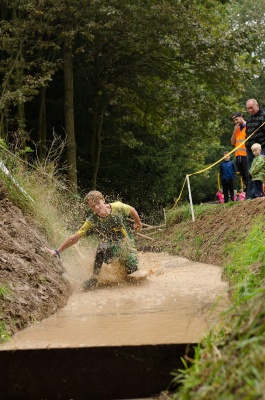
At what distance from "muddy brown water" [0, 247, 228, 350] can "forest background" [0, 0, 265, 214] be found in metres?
7.94

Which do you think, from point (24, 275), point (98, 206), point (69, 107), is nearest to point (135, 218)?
point (98, 206)

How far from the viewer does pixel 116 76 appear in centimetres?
2428

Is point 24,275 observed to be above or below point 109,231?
above

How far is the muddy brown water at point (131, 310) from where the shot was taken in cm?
503

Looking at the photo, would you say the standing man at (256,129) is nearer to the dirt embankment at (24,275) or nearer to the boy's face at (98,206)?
the boy's face at (98,206)

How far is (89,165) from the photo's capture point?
85.1ft

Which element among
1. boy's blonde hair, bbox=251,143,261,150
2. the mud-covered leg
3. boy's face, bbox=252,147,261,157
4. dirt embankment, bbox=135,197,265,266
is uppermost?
boy's blonde hair, bbox=251,143,261,150

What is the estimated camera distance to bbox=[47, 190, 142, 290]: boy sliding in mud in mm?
9298

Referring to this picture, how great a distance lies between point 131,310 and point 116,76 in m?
18.3

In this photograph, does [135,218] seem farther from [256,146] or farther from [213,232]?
[256,146]

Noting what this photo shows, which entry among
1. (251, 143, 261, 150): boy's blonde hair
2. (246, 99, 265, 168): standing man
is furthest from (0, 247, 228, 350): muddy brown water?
(246, 99, 265, 168): standing man

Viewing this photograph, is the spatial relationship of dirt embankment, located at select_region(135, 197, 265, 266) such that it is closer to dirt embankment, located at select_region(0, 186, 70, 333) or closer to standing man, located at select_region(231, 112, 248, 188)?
standing man, located at select_region(231, 112, 248, 188)

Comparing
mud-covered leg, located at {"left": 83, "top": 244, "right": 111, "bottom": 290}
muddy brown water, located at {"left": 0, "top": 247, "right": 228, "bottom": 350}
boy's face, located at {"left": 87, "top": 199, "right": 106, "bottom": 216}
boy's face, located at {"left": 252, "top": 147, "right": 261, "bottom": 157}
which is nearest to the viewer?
muddy brown water, located at {"left": 0, "top": 247, "right": 228, "bottom": 350}

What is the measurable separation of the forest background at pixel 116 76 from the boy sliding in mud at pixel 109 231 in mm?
8080
